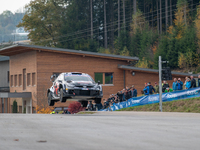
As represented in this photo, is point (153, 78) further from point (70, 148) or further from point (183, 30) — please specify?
point (70, 148)

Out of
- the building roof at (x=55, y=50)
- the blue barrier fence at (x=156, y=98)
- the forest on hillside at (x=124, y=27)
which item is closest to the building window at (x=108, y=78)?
the building roof at (x=55, y=50)

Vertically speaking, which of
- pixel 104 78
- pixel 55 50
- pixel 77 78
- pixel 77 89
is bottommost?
pixel 77 89

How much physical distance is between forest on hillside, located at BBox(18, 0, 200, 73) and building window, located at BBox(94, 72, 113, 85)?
34.9ft

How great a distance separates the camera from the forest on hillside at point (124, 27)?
56.8m

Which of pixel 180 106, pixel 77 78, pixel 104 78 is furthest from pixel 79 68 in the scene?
pixel 77 78

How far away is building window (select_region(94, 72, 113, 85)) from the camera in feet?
156

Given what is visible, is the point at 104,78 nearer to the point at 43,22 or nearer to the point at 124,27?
the point at 124,27

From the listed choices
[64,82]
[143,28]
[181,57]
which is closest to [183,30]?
[181,57]

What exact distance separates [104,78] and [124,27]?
106 ft

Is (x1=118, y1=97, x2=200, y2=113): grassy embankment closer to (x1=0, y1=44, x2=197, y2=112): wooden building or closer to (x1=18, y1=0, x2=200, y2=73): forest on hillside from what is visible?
(x1=0, y1=44, x2=197, y2=112): wooden building

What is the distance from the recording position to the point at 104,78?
47.7m

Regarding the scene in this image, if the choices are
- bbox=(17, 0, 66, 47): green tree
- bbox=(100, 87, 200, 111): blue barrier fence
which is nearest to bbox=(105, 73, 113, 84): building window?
bbox=(100, 87, 200, 111): blue barrier fence

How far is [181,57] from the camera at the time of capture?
53594mm

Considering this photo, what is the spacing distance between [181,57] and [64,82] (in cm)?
3411
